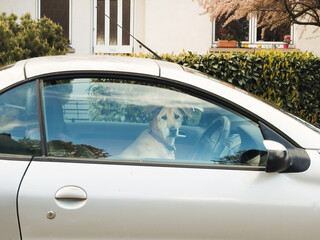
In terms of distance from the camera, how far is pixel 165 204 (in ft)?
8.28

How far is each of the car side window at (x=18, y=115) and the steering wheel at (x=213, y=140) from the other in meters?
0.85

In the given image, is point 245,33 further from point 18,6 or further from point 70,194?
point 70,194

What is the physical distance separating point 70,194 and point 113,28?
13.0 metres

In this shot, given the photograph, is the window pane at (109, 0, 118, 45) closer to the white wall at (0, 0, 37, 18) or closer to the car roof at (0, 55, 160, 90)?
the white wall at (0, 0, 37, 18)

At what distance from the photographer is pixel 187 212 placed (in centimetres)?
253

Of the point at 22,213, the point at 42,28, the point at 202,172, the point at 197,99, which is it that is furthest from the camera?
the point at 42,28

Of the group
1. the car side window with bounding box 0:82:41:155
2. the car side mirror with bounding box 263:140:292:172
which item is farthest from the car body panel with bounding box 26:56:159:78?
the car side mirror with bounding box 263:140:292:172

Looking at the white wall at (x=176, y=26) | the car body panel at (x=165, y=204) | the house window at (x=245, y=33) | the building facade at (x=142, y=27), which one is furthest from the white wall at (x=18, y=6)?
the car body panel at (x=165, y=204)

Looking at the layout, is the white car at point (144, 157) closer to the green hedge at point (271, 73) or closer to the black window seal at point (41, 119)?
the black window seal at point (41, 119)

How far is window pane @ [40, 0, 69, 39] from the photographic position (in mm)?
15148

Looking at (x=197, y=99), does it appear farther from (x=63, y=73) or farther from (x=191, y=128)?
(x=63, y=73)

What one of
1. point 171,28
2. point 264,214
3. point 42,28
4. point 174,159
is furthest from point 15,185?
point 171,28

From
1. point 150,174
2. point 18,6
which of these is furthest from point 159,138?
Result: point 18,6

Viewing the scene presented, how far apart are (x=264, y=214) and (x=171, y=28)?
12149mm
